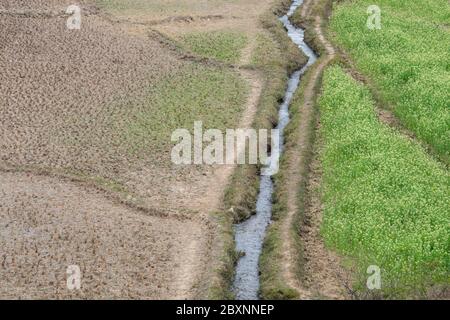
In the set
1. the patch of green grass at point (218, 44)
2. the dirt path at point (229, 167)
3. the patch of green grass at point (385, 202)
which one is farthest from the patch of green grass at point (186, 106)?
the patch of green grass at point (385, 202)

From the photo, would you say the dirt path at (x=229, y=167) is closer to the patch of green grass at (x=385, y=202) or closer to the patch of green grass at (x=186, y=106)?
the patch of green grass at (x=186, y=106)

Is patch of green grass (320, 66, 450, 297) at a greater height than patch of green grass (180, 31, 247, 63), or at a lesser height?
lesser

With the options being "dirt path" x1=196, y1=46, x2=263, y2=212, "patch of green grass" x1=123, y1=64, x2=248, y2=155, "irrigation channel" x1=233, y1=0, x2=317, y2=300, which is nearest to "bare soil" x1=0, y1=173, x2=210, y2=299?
"irrigation channel" x1=233, y1=0, x2=317, y2=300

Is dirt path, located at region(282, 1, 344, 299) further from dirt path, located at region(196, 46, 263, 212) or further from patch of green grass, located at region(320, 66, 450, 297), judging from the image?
dirt path, located at region(196, 46, 263, 212)

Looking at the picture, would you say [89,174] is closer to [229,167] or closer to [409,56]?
[229,167]

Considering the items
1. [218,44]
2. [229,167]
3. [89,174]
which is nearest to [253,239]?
[229,167]
